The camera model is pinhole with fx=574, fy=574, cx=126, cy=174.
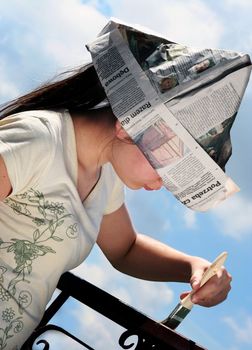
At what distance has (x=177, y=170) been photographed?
2.26 m

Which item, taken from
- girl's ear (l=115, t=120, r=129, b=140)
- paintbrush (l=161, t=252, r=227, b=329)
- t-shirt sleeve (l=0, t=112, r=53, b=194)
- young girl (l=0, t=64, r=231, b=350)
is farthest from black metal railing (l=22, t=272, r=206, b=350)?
girl's ear (l=115, t=120, r=129, b=140)

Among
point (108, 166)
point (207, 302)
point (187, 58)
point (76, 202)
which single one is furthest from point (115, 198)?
point (187, 58)

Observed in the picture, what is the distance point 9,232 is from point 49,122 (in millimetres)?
465

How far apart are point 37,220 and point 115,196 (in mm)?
715

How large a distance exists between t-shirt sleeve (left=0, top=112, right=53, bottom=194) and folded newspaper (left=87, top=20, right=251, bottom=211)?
307 millimetres

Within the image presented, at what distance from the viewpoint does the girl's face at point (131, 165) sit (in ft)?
7.93

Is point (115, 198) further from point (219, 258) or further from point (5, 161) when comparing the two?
point (5, 161)

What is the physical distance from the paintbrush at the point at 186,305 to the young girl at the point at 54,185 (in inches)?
1.1

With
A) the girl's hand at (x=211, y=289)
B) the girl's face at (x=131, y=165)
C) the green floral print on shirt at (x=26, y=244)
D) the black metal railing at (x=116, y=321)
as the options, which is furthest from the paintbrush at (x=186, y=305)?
the green floral print on shirt at (x=26, y=244)

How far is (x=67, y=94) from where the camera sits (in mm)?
2479

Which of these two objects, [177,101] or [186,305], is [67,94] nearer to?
[177,101]

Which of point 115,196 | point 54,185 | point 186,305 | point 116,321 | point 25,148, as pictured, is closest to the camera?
point 25,148

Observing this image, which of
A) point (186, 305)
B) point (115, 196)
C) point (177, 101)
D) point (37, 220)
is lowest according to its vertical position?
point (186, 305)

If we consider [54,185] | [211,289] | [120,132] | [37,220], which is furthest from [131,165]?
[211,289]
